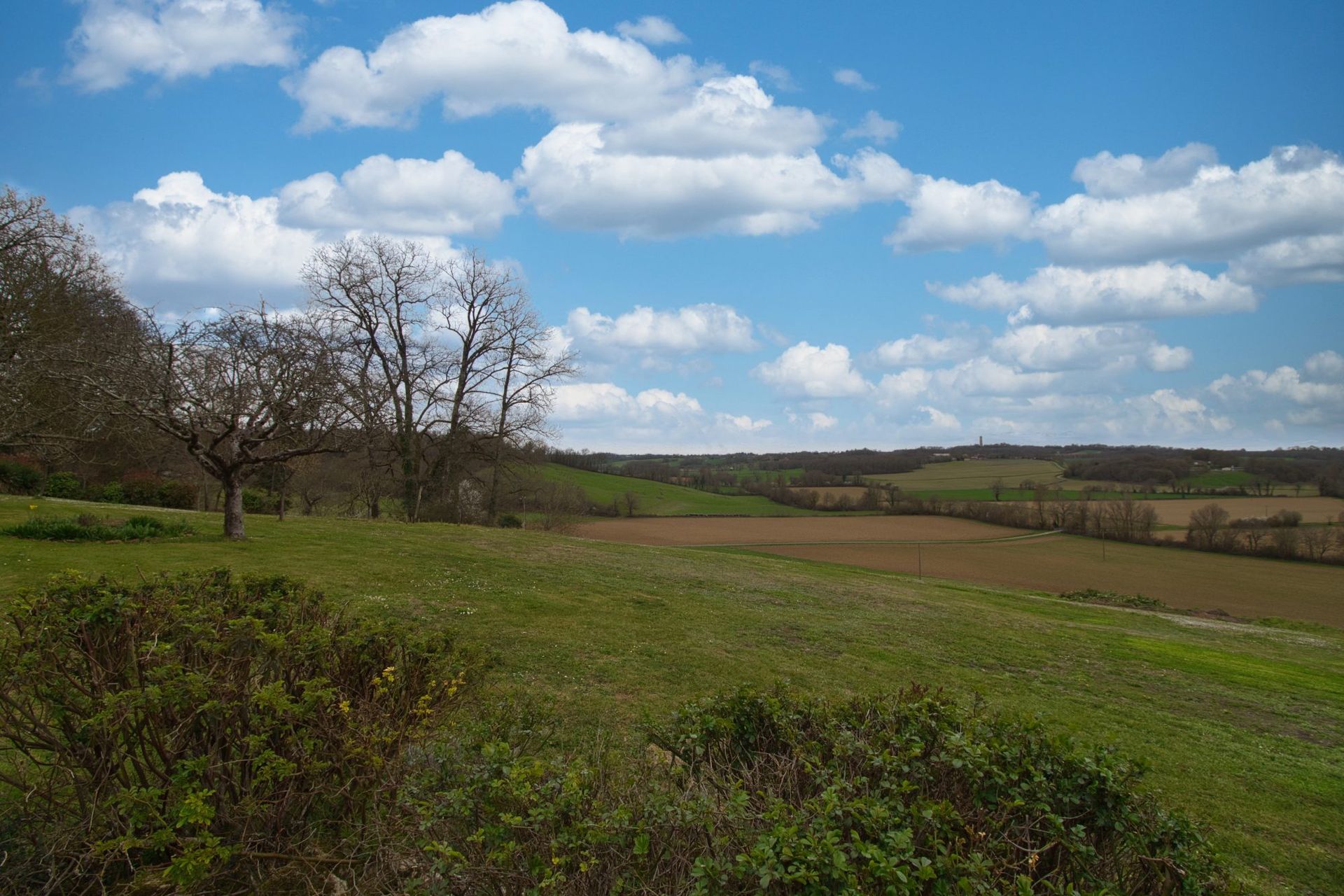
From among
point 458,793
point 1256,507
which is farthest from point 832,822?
point 1256,507

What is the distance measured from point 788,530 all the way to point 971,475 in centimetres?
3668

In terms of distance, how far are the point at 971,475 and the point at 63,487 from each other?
76.8 m

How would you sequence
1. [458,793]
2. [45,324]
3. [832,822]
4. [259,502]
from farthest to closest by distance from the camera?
[259,502] < [45,324] < [458,793] < [832,822]

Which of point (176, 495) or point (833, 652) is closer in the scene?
point (833, 652)

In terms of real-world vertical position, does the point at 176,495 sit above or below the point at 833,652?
above

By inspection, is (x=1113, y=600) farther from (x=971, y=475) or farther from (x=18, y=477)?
(x=971, y=475)

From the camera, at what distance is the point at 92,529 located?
13.5 m

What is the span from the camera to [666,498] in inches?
2537

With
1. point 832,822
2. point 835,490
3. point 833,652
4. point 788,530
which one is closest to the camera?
point 832,822

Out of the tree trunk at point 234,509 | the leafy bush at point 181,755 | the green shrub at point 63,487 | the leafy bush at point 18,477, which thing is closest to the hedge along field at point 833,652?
the tree trunk at point 234,509

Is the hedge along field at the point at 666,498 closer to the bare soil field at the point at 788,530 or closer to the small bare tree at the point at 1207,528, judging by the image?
the bare soil field at the point at 788,530

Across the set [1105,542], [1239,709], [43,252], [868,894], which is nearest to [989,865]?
[868,894]

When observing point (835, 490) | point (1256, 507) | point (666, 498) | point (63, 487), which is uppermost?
point (1256, 507)

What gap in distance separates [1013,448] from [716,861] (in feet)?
353
